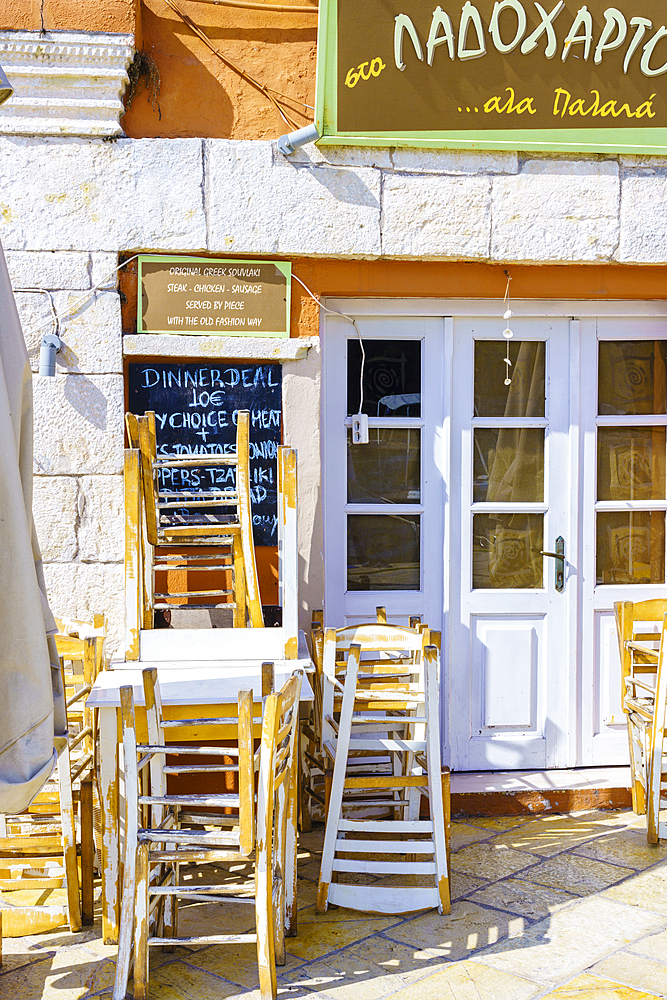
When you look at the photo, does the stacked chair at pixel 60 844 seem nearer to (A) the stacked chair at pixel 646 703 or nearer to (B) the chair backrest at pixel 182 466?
(B) the chair backrest at pixel 182 466

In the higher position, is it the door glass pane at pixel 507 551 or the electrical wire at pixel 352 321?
the electrical wire at pixel 352 321

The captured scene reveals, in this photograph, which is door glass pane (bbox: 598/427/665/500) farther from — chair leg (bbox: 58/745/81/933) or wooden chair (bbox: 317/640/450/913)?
chair leg (bbox: 58/745/81/933)

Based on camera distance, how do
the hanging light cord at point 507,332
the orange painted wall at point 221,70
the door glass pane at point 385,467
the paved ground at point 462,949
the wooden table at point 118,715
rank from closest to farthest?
the paved ground at point 462,949 < the wooden table at point 118,715 < the orange painted wall at point 221,70 < the hanging light cord at point 507,332 < the door glass pane at point 385,467

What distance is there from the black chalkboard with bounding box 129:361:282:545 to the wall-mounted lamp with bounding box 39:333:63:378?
35 centimetres

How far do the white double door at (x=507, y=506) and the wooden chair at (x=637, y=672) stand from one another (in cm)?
27

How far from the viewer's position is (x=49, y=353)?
422cm

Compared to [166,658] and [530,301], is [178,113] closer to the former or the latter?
[530,301]

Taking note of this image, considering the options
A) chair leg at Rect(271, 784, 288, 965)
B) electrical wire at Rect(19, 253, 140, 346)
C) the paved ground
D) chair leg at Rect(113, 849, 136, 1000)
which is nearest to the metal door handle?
the paved ground

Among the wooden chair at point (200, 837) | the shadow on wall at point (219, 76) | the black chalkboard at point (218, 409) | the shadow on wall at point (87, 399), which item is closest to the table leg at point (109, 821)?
the wooden chair at point (200, 837)

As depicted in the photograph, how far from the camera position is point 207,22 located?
436 cm

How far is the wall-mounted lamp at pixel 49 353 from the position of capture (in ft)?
13.9

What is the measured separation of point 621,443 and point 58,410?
9.14 ft

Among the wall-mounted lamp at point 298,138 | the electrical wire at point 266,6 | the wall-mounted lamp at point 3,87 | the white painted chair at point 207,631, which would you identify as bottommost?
the white painted chair at point 207,631

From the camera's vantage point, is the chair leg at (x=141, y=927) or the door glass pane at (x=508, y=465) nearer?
the chair leg at (x=141, y=927)
